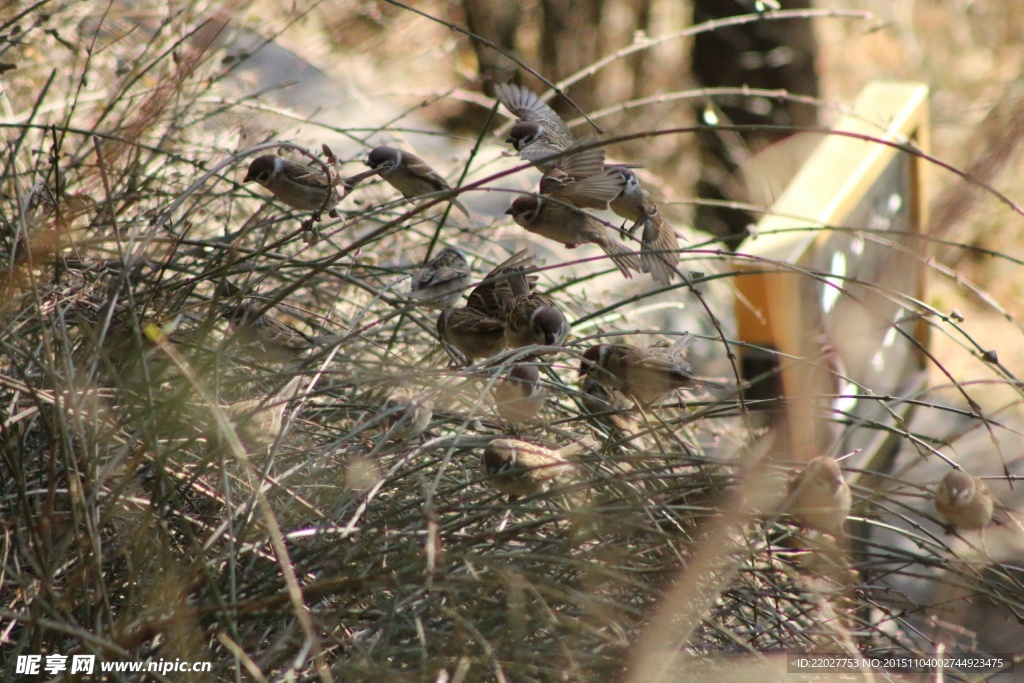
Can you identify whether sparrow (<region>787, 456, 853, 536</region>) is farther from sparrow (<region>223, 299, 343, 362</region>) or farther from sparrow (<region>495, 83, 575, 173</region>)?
sparrow (<region>223, 299, 343, 362</region>)

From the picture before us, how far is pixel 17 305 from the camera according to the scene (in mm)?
1496

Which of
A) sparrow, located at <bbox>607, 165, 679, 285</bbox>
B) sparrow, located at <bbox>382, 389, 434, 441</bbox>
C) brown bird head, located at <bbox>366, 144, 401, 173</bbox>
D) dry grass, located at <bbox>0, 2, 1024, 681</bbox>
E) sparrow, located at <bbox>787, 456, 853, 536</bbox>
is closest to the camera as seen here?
dry grass, located at <bbox>0, 2, 1024, 681</bbox>

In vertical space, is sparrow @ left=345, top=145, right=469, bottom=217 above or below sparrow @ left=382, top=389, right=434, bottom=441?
above

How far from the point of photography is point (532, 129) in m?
1.72

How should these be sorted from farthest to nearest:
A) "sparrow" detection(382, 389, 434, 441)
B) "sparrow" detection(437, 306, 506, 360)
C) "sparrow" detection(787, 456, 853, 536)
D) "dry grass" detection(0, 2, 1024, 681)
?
"sparrow" detection(437, 306, 506, 360) < "sparrow" detection(382, 389, 434, 441) < "sparrow" detection(787, 456, 853, 536) < "dry grass" detection(0, 2, 1024, 681)

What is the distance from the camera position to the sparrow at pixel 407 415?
4.43 ft

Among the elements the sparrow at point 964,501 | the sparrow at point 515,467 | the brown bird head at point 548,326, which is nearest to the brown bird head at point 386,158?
the brown bird head at point 548,326

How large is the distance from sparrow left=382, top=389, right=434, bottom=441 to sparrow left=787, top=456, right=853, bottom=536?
53 centimetres

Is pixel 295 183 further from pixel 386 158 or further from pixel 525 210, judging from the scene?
pixel 525 210

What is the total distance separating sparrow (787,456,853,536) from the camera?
4.03 feet

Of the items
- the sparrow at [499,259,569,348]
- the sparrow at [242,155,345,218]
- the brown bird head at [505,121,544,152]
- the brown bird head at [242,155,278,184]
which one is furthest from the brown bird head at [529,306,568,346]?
the brown bird head at [242,155,278,184]

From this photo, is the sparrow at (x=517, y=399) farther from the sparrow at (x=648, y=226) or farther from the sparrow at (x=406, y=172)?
the sparrow at (x=406, y=172)

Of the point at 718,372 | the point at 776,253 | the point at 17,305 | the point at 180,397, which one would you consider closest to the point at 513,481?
the point at 180,397

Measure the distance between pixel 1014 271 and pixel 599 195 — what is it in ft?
17.7
